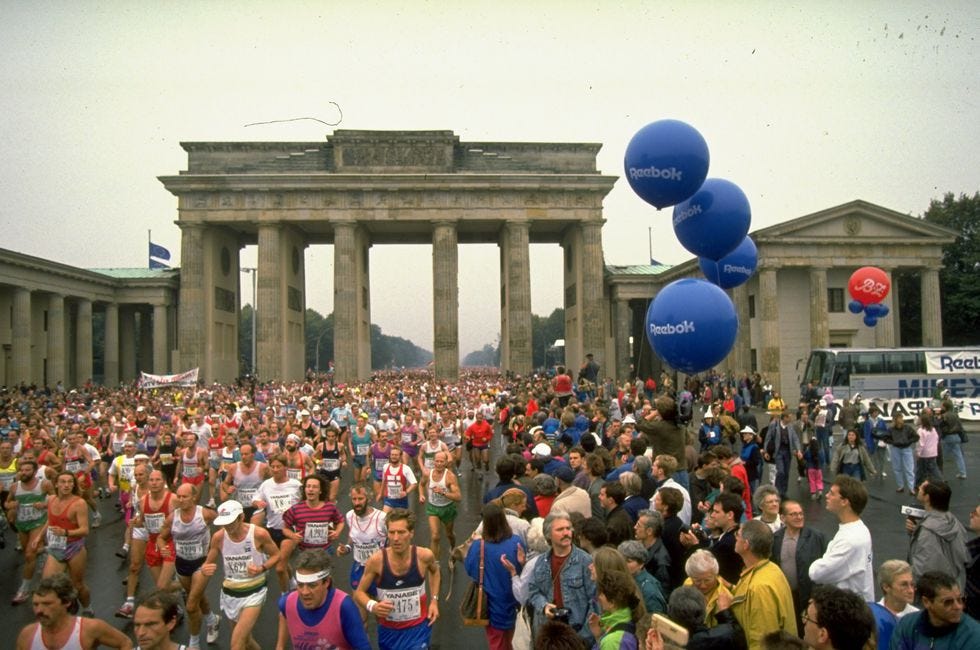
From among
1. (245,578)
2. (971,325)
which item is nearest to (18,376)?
(245,578)

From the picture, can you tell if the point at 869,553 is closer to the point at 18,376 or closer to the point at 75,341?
the point at 18,376

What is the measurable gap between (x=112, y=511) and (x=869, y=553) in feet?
49.5

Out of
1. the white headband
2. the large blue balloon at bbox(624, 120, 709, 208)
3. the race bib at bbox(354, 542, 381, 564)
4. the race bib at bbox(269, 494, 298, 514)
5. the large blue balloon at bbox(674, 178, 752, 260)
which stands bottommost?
the race bib at bbox(354, 542, 381, 564)

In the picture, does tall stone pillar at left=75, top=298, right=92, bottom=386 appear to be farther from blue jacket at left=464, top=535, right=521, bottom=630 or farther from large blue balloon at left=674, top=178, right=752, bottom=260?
blue jacket at left=464, top=535, right=521, bottom=630

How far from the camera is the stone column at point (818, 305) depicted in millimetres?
40000

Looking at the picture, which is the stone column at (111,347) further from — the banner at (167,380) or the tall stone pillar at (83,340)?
the banner at (167,380)

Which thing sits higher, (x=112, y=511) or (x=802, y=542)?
(x=802, y=542)

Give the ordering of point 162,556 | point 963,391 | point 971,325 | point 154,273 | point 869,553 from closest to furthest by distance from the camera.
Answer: point 869,553 < point 162,556 < point 963,391 < point 971,325 < point 154,273

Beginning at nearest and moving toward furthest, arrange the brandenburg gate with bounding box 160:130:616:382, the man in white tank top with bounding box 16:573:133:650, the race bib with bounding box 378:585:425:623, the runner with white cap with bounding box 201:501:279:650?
the man in white tank top with bounding box 16:573:133:650 < the race bib with bounding box 378:585:425:623 < the runner with white cap with bounding box 201:501:279:650 < the brandenburg gate with bounding box 160:130:616:382

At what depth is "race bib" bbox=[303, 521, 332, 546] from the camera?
26.5ft

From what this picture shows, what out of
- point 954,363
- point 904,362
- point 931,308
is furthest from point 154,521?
point 931,308

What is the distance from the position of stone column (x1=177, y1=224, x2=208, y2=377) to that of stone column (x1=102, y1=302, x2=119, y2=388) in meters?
8.50

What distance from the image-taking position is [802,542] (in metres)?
5.57

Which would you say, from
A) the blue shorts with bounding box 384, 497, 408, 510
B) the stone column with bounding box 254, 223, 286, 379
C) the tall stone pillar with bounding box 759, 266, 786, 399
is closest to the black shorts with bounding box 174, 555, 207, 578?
the blue shorts with bounding box 384, 497, 408, 510
